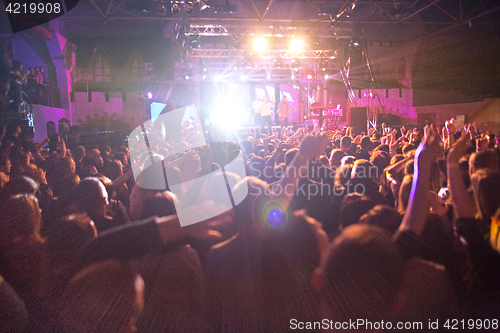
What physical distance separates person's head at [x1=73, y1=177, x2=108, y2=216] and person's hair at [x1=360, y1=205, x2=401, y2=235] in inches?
63.4

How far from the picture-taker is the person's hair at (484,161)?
2.10 metres

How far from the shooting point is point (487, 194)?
153 cm

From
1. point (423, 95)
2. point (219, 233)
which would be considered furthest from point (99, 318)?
point (423, 95)

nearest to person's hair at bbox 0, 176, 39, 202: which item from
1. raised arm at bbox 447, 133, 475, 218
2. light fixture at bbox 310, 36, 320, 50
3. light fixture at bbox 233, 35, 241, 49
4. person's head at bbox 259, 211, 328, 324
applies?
person's head at bbox 259, 211, 328, 324

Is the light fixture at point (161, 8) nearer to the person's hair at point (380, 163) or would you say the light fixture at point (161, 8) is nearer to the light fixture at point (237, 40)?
the light fixture at point (237, 40)

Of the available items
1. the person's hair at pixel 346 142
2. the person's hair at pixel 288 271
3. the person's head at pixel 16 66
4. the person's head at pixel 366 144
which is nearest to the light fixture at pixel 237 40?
the person's head at pixel 366 144

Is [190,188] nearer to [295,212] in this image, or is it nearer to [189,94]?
[295,212]

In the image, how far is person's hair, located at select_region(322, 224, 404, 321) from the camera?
1.03 m

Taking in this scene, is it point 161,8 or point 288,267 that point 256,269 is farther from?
point 161,8

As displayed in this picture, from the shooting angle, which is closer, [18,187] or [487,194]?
[487,194]

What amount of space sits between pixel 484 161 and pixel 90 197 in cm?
275

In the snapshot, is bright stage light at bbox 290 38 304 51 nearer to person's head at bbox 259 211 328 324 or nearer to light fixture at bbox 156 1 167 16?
light fixture at bbox 156 1 167 16

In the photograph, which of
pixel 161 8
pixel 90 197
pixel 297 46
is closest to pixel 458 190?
pixel 90 197

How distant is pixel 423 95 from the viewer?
51.2 ft
